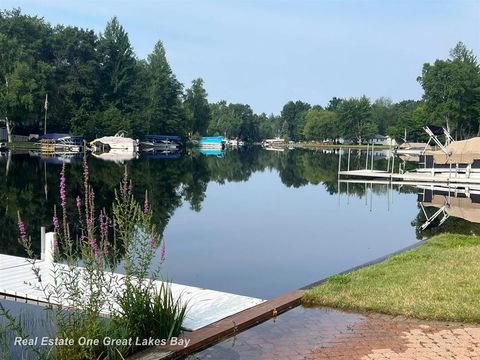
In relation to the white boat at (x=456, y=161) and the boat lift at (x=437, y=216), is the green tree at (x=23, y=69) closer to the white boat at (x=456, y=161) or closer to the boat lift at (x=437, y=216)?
the white boat at (x=456, y=161)

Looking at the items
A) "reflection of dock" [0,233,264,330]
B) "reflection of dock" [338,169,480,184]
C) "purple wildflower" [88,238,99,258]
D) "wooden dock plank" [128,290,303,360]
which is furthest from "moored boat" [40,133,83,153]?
"purple wildflower" [88,238,99,258]

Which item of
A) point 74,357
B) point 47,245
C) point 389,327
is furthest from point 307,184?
point 74,357

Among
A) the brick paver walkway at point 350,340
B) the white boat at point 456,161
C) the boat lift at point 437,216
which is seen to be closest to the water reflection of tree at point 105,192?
the boat lift at point 437,216

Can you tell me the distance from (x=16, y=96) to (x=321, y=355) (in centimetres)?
6532

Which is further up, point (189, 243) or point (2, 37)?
point (2, 37)

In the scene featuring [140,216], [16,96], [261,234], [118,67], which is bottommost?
[261,234]

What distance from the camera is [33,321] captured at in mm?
7027

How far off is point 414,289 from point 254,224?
11165 mm

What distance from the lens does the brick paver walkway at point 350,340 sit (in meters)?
5.52

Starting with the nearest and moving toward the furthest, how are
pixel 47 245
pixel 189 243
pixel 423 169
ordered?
pixel 47 245
pixel 189 243
pixel 423 169

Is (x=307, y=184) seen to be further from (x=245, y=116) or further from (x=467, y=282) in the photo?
(x=245, y=116)

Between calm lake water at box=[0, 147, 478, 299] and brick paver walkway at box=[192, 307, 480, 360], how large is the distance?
3372mm

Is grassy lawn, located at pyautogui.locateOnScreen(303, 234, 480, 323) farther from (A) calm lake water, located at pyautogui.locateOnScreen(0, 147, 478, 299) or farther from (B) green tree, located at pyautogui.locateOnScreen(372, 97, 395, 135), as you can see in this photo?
(B) green tree, located at pyautogui.locateOnScreen(372, 97, 395, 135)

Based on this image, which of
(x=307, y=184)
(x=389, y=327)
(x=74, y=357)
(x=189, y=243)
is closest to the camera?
(x=74, y=357)
